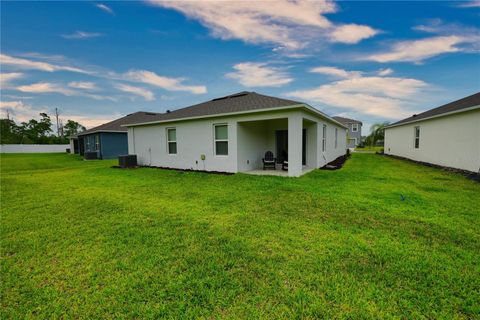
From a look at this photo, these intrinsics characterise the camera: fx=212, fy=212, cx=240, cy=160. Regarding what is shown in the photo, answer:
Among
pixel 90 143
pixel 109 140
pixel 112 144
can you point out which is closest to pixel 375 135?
pixel 112 144

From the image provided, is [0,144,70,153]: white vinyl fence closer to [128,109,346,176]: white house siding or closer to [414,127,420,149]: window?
[128,109,346,176]: white house siding

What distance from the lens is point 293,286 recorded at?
221 centimetres

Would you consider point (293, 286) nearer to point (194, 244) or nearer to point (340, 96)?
point (194, 244)

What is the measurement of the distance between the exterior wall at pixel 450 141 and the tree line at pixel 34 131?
54.0 m

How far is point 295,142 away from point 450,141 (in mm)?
8986

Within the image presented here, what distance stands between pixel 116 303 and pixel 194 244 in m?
1.23

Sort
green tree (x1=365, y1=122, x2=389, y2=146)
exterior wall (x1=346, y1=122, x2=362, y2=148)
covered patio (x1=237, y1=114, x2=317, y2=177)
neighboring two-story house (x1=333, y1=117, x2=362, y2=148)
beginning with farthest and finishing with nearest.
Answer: neighboring two-story house (x1=333, y1=117, x2=362, y2=148) < exterior wall (x1=346, y1=122, x2=362, y2=148) < green tree (x1=365, y1=122, x2=389, y2=146) < covered patio (x1=237, y1=114, x2=317, y2=177)

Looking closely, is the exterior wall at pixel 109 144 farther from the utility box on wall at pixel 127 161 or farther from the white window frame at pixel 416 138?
the white window frame at pixel 416 138

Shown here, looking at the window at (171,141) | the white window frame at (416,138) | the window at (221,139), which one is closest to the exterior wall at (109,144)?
the window at (171,141)

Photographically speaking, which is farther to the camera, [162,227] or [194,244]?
[162,227]

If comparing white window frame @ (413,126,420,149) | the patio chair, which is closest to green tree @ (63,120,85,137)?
the patio chair

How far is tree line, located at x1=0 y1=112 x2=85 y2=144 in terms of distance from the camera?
41.5 meters

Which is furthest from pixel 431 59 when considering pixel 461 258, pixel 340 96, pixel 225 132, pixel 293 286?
pixel 293 286

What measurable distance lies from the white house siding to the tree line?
137 ft
